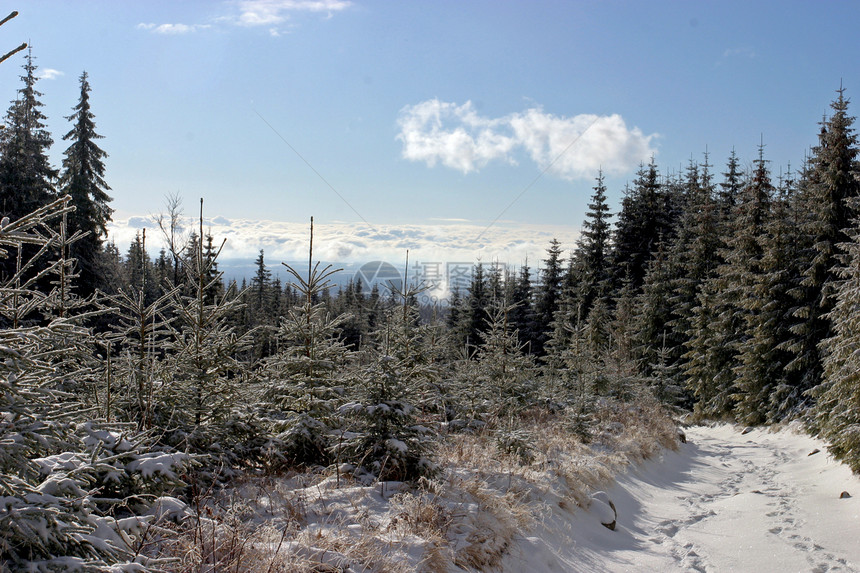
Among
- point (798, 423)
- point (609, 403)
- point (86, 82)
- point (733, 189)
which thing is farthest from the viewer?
point (733, 189)

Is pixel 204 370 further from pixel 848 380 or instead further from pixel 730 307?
pixel 730 307

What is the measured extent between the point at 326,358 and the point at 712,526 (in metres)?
6.49

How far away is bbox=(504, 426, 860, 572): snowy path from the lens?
6.14 metres

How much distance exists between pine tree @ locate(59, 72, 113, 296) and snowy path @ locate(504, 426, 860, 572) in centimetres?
2303

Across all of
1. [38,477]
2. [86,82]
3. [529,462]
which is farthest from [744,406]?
[86,82]

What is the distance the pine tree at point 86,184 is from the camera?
72.3 ft

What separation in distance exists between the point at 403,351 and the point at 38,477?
23.4 feet

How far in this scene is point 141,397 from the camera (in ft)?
17.5

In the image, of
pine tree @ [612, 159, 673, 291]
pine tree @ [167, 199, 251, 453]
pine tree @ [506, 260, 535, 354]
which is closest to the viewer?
pine tree @ [167, 199, 251, 453]

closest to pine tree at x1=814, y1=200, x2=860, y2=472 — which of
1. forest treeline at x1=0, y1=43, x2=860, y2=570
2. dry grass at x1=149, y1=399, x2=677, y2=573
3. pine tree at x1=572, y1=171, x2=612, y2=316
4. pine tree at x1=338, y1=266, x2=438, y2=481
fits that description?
forest treeline at x1=0, y1=43, x2=860, y2=570

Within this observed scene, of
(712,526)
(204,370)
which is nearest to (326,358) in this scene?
(204,370)

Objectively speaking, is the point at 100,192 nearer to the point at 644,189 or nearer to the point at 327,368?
the point at 327,368

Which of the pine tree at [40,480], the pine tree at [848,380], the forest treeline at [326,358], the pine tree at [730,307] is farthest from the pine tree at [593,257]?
the pine tree at [40,480]

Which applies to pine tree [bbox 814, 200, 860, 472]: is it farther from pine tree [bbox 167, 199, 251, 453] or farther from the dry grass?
pine tree [bbox 167, 199, 251, 453]
